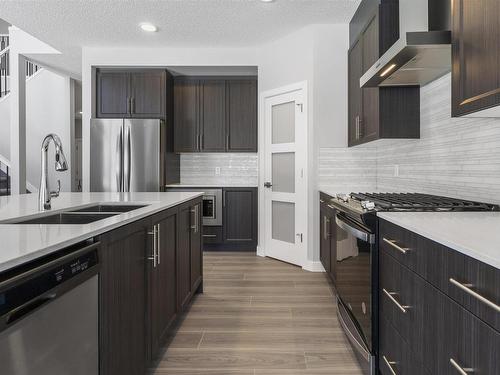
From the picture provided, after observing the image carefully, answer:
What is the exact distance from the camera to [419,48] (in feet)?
6.20

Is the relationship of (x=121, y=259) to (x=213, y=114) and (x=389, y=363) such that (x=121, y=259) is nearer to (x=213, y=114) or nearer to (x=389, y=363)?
(x=389, y=363)

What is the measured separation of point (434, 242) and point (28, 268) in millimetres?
1156

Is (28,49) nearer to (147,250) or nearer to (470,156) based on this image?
(147,250)

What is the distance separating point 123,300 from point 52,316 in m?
0.52

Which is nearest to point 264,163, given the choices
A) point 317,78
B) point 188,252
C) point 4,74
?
point 317,78

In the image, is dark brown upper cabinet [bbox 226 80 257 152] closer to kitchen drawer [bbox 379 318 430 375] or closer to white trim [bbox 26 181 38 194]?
kitchen drawer [bbox 379 318 430 375]

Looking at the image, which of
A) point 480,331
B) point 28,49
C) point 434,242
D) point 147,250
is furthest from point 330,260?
point 28,49

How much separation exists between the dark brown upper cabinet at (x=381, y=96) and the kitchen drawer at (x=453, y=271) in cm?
158

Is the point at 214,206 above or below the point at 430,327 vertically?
above

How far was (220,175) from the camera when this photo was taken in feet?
18.6

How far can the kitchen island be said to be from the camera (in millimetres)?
1044

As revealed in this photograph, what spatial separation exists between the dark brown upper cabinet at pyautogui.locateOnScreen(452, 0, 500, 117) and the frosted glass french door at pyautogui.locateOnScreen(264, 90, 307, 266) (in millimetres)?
2498

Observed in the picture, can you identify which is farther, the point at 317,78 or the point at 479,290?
the point at 317,78

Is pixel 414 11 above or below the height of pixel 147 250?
above
